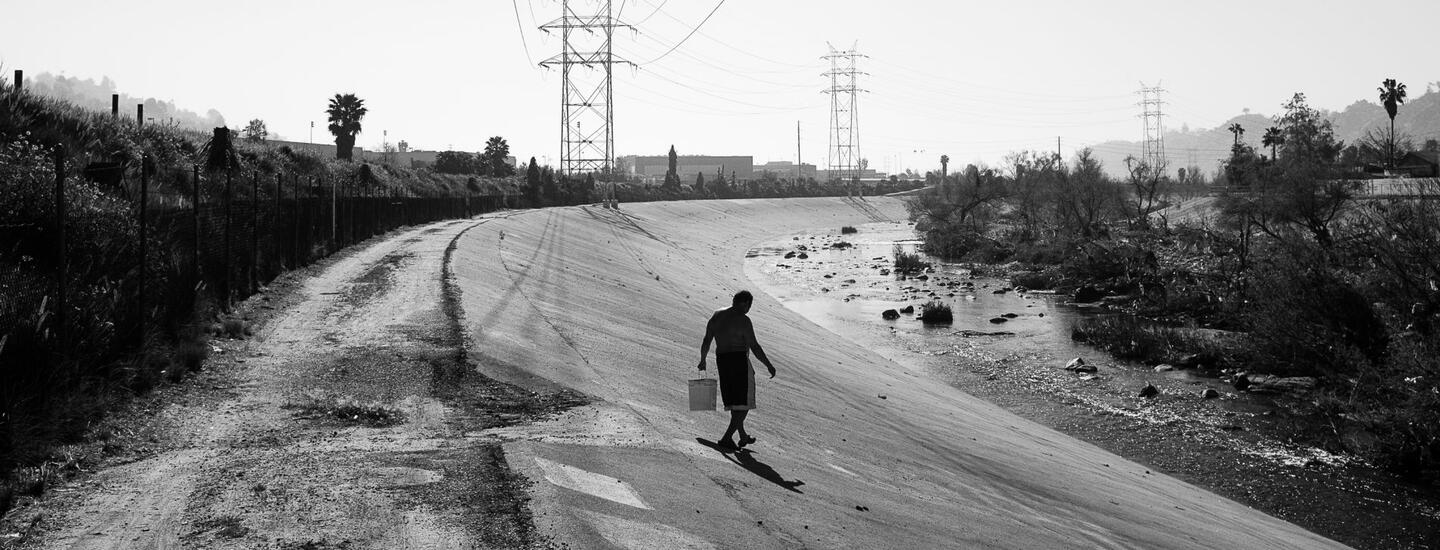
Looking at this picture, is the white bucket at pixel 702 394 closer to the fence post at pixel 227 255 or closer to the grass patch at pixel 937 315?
the fence post at pixel 227 255

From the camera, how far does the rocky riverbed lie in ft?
50.3

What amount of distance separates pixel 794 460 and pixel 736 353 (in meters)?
1.60

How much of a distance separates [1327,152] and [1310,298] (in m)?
77.1

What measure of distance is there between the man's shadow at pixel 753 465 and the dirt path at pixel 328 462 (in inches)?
83.7

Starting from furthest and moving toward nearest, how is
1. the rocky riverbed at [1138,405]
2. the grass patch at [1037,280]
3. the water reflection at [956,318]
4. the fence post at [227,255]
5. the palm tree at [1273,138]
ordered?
1. the palm tree at [1273,138]
2. the grass patch at [1037,280]
3. the water reflection at [956,318]
4. the fence post at [227,255]
5. the rocky riverbed at [1138,405]

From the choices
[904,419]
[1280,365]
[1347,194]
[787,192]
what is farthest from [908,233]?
[904,419]

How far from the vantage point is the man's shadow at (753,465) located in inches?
417

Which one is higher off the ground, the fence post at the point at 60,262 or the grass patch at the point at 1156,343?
the fence post at the point at 60,262

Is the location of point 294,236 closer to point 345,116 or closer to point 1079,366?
point 1079,366

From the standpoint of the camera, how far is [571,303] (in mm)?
25094

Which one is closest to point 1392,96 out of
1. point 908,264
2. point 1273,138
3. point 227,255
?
point 1273,138

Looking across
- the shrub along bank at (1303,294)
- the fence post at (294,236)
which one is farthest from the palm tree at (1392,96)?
the fence post at (294,236)

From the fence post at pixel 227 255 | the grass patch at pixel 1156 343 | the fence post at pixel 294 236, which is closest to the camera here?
the fence post at pixel 227 255

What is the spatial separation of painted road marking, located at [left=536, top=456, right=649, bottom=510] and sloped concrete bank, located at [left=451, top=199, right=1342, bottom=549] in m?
0.03
